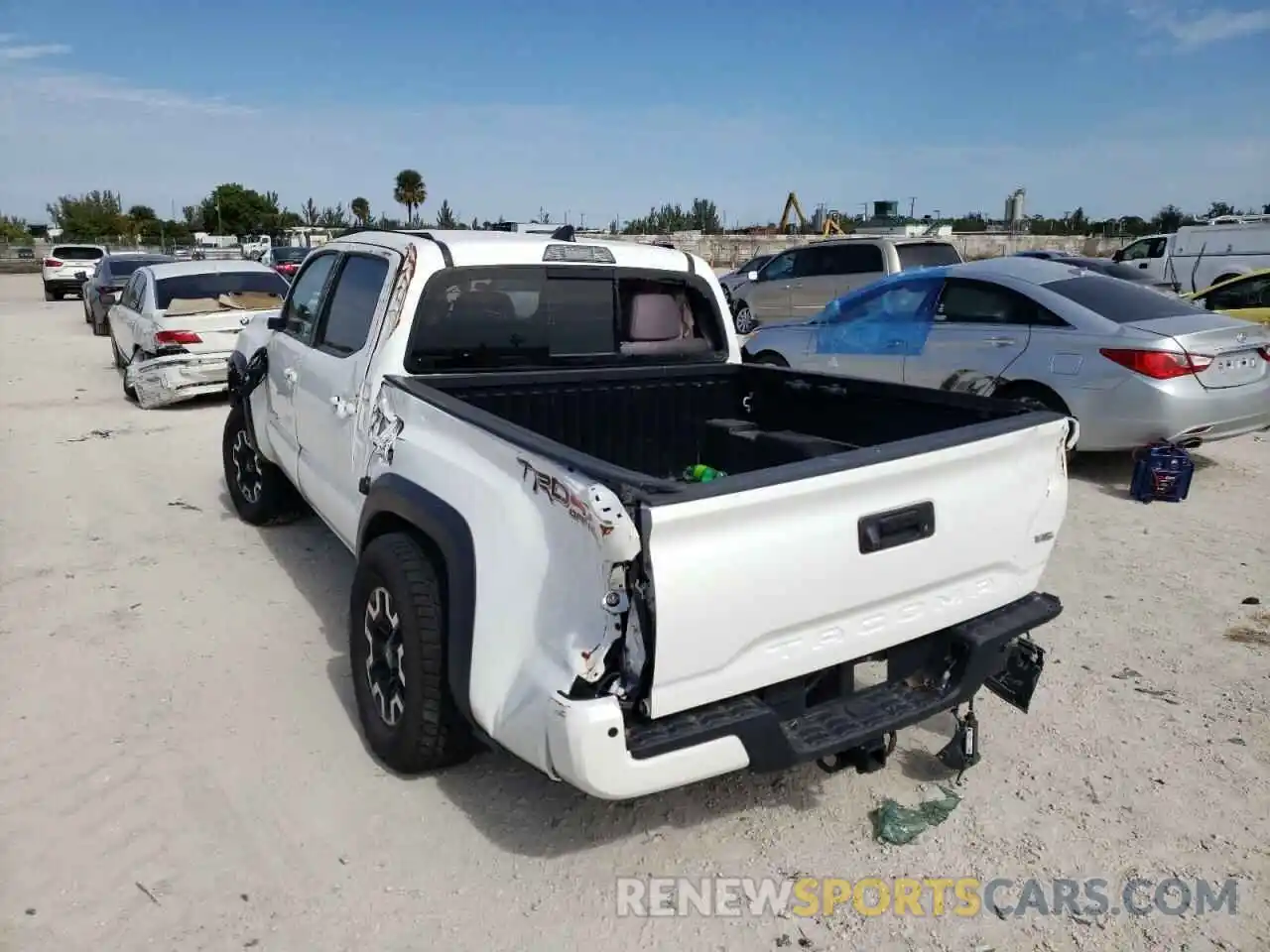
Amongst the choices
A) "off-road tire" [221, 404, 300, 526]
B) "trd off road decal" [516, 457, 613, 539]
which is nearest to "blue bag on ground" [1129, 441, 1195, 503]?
"trd off road decal" [516, 457, 613, 539]

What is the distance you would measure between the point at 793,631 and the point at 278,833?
5.99 feet

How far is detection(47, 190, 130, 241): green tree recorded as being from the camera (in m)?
62.8

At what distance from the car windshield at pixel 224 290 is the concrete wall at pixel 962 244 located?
66.1ft

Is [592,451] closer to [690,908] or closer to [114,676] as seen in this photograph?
[690,908]

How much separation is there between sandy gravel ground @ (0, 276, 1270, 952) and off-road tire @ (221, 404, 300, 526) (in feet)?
2.68

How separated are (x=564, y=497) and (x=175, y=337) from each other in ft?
29.9

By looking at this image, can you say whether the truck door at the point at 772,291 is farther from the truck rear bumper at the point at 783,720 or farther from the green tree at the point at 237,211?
the green tree at the point at 237,211

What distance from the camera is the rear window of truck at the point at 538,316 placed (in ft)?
12.8

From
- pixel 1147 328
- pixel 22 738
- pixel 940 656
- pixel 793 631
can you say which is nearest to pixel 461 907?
pixel 793 631

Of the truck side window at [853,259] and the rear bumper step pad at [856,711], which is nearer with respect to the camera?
the rear bumper step pad at [856,711]

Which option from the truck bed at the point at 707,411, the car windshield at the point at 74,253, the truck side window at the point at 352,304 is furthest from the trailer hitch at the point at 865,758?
the car windshield at the point at 74,253

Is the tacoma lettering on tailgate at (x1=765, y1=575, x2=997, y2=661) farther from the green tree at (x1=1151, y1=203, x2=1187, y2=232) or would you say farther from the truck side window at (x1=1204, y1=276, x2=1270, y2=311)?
the green tree at (x1=1151, y1=203, x2=1187, y2=232)

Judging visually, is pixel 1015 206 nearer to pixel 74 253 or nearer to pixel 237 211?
pixel 74 253

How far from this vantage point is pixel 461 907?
2.63 metres
